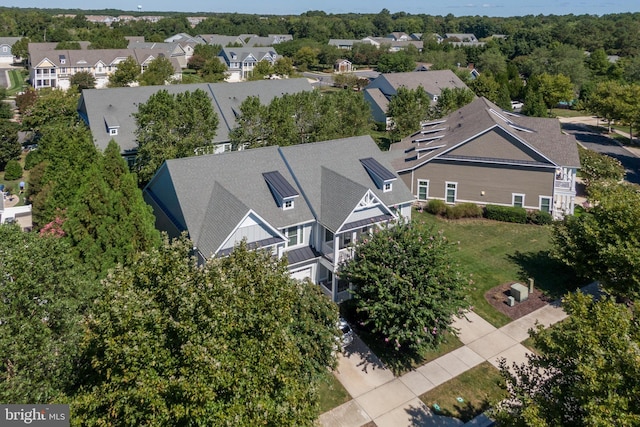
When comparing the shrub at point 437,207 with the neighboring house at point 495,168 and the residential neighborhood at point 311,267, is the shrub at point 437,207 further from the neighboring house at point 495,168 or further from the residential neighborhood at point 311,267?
the neighboring house at point 495,168

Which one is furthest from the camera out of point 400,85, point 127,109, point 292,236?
point 400,85

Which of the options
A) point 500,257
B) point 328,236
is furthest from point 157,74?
point 500,257

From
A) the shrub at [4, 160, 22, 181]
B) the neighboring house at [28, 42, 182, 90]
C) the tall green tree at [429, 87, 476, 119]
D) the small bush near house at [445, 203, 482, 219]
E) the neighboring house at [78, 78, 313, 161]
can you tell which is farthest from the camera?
the neighboring house at [28, 42, 182, 90]

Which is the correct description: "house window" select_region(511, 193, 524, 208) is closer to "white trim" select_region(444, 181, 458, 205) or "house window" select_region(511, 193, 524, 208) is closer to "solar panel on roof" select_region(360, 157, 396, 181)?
"white trim" select_region(444, 181, 458, 205)

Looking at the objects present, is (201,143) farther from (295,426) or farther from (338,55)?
(338,55)

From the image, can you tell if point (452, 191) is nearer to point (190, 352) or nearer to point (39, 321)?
point (190, 352)

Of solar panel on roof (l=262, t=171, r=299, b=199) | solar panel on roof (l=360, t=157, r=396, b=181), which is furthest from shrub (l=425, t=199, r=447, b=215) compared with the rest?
solar panel on roof (l=262, t=171, r=299, b=199)
